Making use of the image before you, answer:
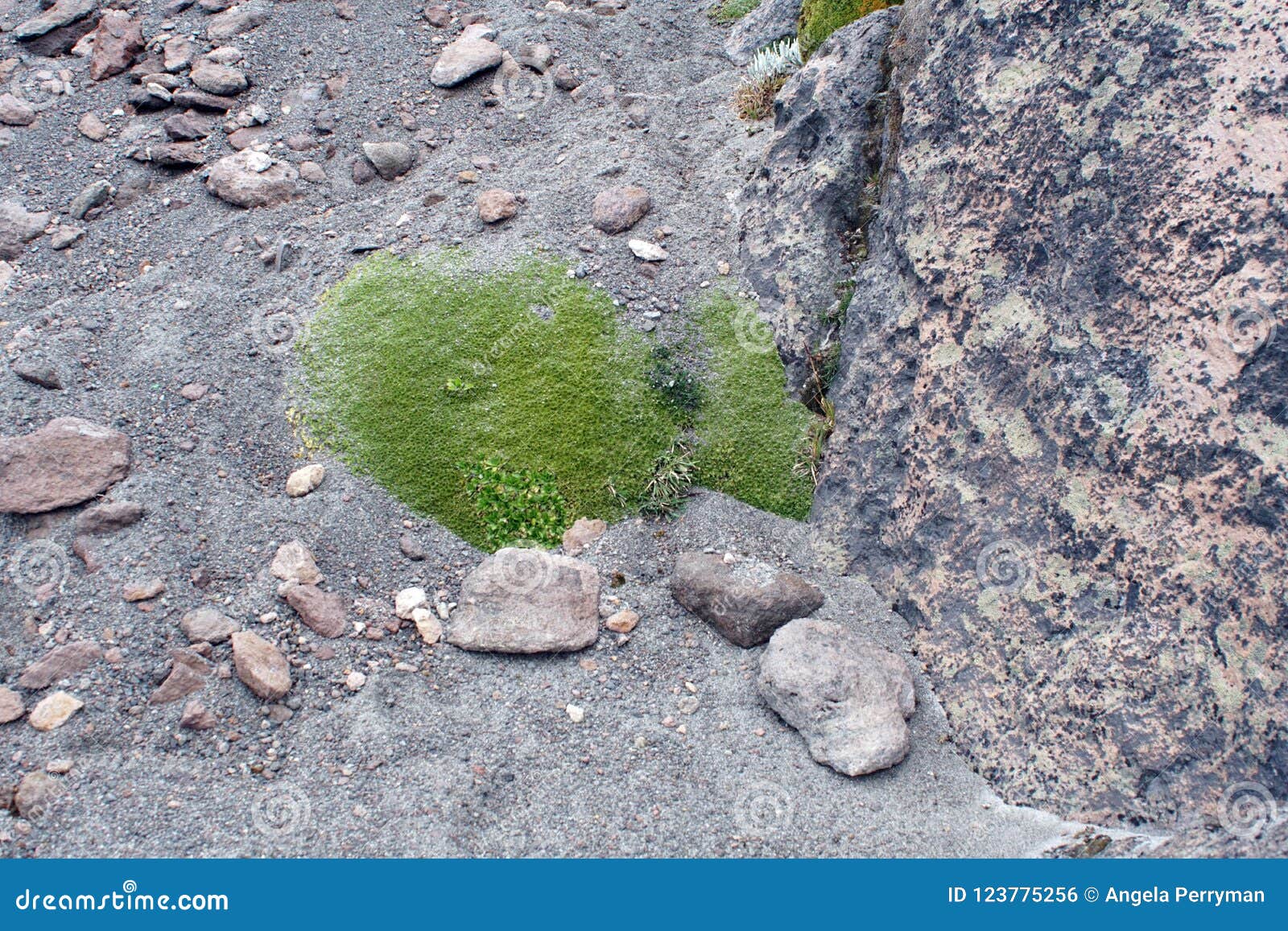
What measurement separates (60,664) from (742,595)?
3.20 m

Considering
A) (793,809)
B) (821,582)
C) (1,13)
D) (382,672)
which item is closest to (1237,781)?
(793,809)

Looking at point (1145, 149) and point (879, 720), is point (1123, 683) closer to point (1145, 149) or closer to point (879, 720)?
point (879, 720)

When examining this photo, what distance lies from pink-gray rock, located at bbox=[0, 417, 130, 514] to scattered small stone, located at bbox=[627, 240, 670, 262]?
10.6ft

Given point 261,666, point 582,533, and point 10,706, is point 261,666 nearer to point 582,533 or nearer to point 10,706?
point 10,706

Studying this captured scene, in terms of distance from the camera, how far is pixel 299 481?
16.4ft

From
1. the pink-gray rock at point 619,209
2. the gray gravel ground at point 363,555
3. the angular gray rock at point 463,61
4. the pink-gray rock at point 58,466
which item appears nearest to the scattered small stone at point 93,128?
the gray gravel ground at point 363,555

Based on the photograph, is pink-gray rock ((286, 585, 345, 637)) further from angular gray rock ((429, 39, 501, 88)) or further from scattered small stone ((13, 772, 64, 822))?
angular gray rock ((429, 39, 501, 88))

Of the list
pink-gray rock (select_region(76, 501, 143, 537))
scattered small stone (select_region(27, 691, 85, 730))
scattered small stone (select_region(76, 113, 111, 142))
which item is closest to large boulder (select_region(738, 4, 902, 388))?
pink-gray rock (select_region(76, 501, 143, 537))

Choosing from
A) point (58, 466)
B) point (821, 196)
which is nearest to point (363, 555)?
point (58, 466)

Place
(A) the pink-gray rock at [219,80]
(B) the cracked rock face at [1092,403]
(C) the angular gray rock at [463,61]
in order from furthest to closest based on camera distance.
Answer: (C) the angular gray rock at [463,61] → (A) the pink-gray rock at [219,80] → (B) the cracked rock face at [1092,403]

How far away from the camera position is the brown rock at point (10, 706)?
395cm

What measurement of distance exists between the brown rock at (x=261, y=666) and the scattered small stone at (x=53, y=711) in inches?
26.6

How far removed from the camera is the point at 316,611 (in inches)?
176

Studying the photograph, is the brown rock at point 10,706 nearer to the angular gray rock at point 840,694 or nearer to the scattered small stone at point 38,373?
the scattered small stone at point 38,373
